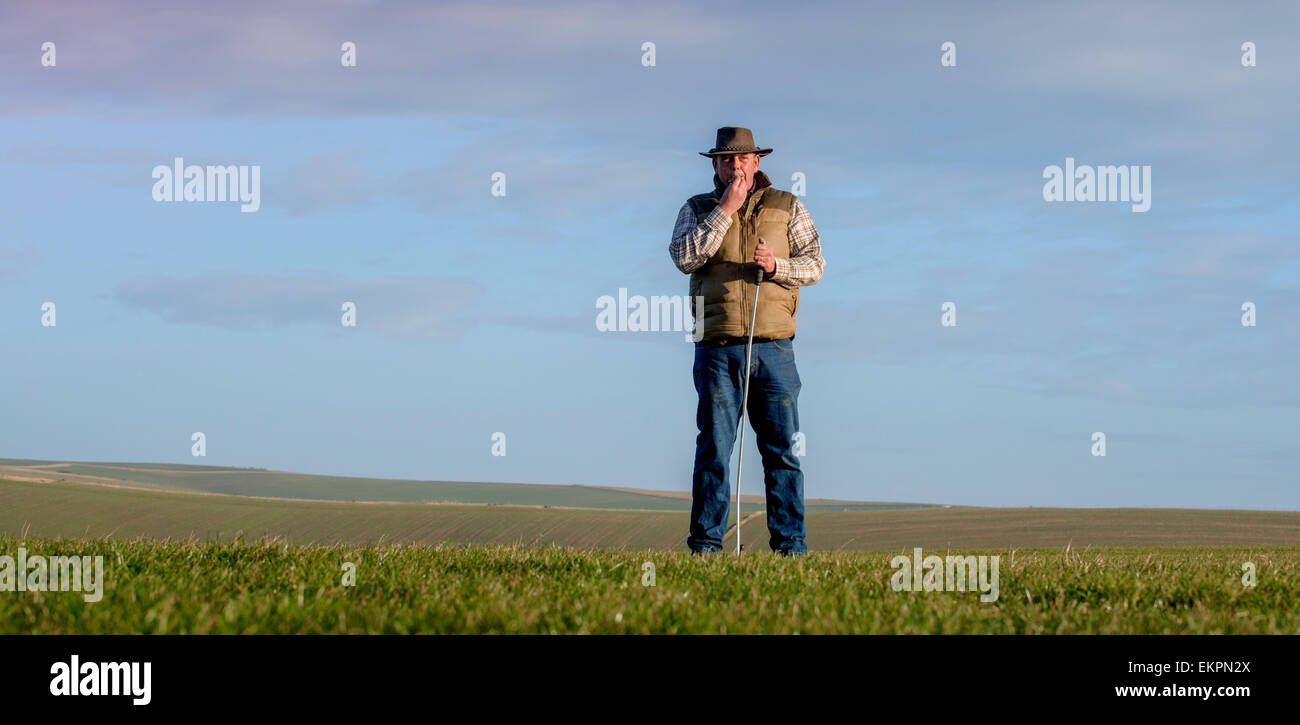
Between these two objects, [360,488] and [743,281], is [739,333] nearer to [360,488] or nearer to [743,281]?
[743,281]

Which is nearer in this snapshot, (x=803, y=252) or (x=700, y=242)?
(x=700, y=242)

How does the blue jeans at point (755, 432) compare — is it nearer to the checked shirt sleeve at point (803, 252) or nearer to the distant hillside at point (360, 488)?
the checked shirt sleeve at point (803, 252)

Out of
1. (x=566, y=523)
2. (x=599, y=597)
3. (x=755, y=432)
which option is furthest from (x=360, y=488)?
(x=599, y=597)

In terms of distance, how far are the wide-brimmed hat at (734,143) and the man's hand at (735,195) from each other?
241 mm

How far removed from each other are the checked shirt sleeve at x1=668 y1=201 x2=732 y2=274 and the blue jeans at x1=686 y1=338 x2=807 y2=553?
78 cm

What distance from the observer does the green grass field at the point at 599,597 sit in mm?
5258

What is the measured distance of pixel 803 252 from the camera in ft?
34.9

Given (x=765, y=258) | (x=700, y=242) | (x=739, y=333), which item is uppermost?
(x=700, y=242)

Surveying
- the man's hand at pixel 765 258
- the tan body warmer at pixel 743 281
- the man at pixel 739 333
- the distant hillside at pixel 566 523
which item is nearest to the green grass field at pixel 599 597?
the man at pixel 739 333

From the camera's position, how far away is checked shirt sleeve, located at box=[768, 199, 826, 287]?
10.3 m

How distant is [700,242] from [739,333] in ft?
2.97
